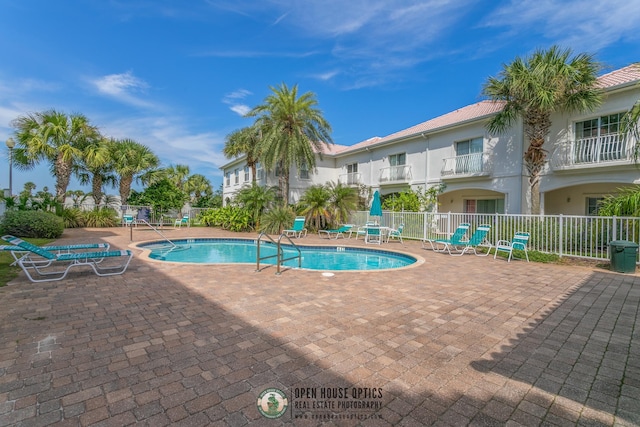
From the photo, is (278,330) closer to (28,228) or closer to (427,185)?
(28,228)

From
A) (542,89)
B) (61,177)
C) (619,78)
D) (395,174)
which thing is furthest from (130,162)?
(619,78)

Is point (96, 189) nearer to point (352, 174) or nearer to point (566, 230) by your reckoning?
point (352, 174)

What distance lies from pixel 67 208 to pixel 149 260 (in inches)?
631

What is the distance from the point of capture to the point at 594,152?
520 inches

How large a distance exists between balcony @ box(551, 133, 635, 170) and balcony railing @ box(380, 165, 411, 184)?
8.11 metres

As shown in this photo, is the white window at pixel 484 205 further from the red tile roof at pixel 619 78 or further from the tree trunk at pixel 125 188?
the tree trunk at pixel 125 188

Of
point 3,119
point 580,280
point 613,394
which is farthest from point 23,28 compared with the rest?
point 580,280

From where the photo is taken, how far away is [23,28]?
388 inches

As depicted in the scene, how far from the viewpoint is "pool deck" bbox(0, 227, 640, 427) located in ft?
7.83

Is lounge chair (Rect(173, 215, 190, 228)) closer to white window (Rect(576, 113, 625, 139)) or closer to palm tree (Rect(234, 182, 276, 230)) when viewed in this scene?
palm tree (Rect(234, 182, 276, 230))

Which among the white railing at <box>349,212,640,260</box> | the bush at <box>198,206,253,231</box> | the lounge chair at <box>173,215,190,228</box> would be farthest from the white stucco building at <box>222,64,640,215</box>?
the lounge chair at <box>173,215,190,228</box>

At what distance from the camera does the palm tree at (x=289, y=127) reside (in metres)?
19.2

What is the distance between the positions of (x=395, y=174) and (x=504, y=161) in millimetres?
7031

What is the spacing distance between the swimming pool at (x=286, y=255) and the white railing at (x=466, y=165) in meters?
8.78
